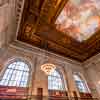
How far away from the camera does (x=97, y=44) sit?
9.39m

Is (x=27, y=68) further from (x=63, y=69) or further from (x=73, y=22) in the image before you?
(x=73, y=22)

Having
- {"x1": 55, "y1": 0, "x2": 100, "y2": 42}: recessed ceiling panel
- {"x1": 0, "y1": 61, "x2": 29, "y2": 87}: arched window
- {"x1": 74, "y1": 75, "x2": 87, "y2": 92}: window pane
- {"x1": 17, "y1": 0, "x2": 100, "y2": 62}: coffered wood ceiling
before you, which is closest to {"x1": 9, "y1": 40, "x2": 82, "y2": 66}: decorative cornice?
{"x1": 17, "y1": 0, "x2": 100, "y2": 62}: coffered wood ceiling

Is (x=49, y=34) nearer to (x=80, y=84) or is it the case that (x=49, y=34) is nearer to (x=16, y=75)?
(x=16, y=75)

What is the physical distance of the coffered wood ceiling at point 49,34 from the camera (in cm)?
646

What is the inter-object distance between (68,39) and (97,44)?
280 cm

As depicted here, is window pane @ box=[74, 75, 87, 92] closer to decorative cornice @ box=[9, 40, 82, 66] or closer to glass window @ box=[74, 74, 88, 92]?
glass window @ box=[74, 74, 88, 92]

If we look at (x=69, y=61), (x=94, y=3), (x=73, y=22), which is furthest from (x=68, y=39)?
(x=94, y=3)

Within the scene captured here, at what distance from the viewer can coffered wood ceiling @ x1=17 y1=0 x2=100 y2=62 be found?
646 centimetres

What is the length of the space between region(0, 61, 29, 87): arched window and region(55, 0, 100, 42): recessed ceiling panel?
398 centimetres

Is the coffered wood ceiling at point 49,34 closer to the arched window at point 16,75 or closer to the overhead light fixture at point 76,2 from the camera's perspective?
the overhead light fixture at point 76,2

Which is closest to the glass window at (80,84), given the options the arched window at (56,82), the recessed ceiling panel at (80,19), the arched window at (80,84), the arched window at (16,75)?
the arched window at (80,84)

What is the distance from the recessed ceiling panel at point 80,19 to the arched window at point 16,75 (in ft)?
13.1

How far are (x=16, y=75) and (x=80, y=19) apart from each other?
6177mm

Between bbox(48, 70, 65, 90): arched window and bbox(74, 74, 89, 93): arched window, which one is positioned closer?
bbox(48, 70, 65, 90): arched window
